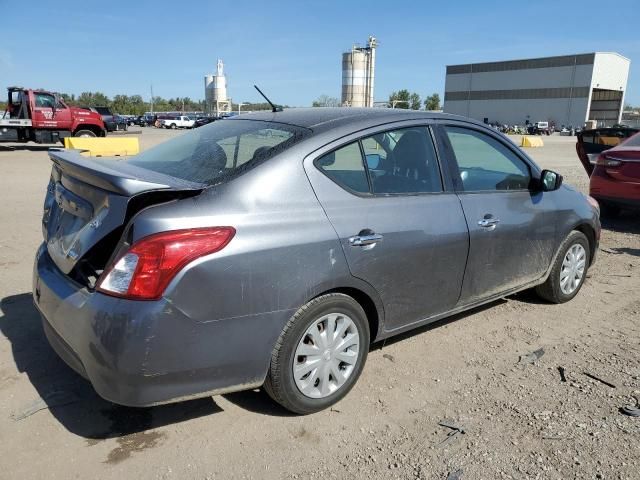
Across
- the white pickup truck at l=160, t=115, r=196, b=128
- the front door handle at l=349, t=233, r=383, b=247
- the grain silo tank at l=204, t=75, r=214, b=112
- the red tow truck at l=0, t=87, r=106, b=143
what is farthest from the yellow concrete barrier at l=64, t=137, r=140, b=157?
the grain silo tank at l=204, t=75, r=214, b=112

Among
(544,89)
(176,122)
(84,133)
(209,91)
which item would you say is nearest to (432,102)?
(544,89)

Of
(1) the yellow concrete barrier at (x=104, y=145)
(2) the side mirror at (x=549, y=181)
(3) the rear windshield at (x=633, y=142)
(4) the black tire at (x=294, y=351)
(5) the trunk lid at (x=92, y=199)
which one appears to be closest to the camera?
(5) the trunk lid at (x=92, y=199)

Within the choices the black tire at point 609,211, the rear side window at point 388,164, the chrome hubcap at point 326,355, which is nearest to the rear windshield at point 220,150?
the rear side window at point 388,164

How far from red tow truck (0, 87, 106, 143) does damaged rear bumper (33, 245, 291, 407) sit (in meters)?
20.0

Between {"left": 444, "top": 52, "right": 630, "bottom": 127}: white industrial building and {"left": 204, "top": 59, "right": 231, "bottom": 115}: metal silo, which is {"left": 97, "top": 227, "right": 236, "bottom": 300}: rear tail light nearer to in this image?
{"left": 204, "top": 59, "right": 231, "bottom": 115}: metal silo

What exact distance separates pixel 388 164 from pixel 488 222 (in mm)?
877

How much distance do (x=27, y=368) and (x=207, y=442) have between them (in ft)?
4.75

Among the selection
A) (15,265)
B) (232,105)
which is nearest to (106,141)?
(15,265)

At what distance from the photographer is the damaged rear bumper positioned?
7.38 feet

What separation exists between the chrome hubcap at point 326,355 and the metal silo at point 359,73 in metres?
60.4

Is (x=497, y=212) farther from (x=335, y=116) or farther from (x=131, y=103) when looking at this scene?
(x=131, y=103)

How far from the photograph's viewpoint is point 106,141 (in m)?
18.3

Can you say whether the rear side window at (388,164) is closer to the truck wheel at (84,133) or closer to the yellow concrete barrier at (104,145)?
the yellow concrete barrier at (104,145)

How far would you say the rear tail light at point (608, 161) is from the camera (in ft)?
24.2
